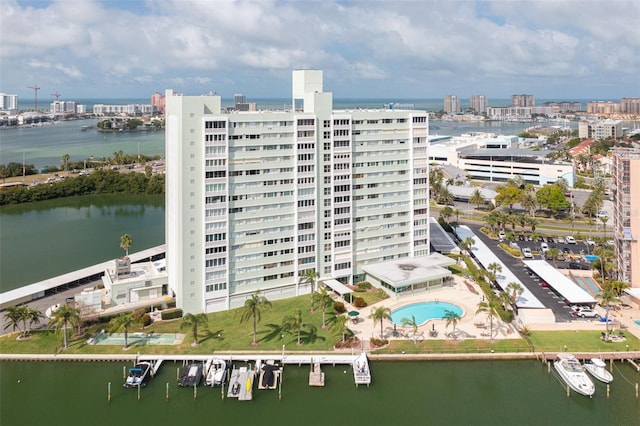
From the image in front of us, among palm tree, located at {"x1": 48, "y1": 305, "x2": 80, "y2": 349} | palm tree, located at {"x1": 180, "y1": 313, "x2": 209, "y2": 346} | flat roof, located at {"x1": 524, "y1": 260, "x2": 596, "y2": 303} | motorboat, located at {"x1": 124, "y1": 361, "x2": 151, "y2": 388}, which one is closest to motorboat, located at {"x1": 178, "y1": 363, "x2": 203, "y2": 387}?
motorboat, located at {"x1": 124, "y1": 361, "x2": 151, "y2": 388}

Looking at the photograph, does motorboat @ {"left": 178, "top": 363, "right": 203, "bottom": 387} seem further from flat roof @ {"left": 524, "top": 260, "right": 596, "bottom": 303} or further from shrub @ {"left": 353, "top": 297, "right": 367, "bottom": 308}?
flat roof @ {"left": 524, "top": 260, "right": 596, "bottom": 303}

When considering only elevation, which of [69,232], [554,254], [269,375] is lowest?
[269,375]

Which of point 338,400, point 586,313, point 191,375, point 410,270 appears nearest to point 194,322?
point 191,375

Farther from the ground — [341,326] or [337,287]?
[337,287]

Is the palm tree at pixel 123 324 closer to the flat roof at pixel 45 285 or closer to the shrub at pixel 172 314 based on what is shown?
the shrub at pixel 172 314

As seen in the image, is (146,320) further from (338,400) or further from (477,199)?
(477,199)

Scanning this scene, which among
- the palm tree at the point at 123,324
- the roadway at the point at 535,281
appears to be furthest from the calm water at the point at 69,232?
the roadway at the point at 535,281

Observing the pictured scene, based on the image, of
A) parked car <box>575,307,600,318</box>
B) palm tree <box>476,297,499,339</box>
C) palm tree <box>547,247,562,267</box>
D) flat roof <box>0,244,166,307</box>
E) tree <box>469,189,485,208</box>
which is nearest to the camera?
palm tree <box>476,297,499,339</box>
